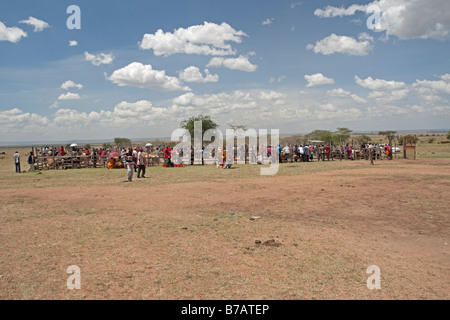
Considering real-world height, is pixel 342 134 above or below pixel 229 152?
above

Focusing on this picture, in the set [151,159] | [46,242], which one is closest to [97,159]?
[151,159]

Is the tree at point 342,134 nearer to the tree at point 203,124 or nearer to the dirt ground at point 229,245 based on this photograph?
the tree at point 203,124

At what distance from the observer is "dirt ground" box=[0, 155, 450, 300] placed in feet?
16.9

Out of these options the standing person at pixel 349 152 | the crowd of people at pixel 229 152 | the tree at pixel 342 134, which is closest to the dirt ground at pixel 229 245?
the crowd of people at pixel 229 152

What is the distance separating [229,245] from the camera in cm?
711

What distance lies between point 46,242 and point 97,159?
886 inches

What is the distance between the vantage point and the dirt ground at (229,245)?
515 centimetres

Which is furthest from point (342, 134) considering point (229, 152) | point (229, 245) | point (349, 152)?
point (229, 245)

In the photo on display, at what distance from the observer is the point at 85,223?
9039 millimetres

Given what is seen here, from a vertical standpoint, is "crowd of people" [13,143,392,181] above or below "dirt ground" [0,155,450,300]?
above

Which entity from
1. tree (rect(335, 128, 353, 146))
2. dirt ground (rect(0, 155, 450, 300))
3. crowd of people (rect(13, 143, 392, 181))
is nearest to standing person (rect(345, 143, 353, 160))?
crowd of people (rect(13, 143, 392, 181))

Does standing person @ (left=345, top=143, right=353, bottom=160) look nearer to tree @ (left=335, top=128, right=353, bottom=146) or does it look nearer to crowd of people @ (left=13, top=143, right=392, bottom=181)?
crowd of people @ (left=13, top=143, right=392, bottom=181)

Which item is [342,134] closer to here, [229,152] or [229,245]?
[229,152]
